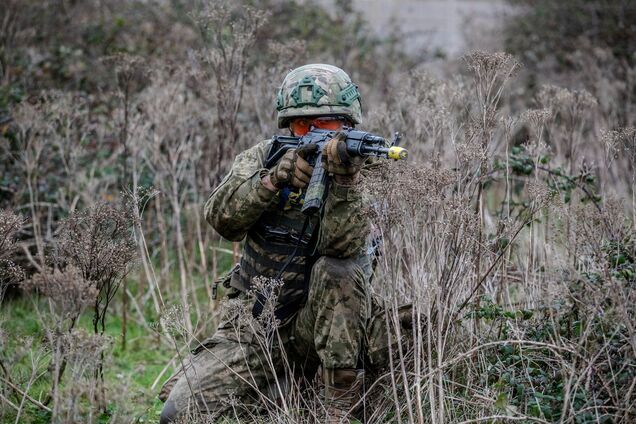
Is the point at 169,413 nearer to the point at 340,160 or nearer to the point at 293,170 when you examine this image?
the point at 293,170

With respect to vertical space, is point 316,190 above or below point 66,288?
above

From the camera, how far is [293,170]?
136 inches

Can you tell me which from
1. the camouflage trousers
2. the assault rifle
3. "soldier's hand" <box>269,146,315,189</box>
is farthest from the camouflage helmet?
the camouflage trousers

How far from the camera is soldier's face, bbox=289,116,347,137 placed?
3.79 m

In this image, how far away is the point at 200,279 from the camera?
19.6 feet

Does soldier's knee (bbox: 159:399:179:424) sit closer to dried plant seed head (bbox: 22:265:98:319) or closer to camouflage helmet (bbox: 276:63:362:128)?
dried plant seed head (bbox: 22:265:98:319)

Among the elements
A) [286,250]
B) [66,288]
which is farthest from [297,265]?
[66,288]

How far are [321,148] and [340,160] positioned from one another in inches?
8.6

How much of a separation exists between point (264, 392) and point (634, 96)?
6.67m

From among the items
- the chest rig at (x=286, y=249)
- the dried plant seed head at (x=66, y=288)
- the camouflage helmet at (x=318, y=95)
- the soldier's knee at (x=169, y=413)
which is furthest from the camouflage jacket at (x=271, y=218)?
the dried plant seed head at (x=66, y=288)

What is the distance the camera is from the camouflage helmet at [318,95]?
3.74 meters

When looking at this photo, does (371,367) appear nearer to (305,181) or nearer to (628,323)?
(305,181)

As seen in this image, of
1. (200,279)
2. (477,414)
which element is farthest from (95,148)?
(477,414)

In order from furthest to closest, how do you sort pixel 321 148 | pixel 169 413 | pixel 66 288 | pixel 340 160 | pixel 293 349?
pixel 293 349
pixel 169 413
pixel 321 148
pixel 340 160
pixel 66 288
